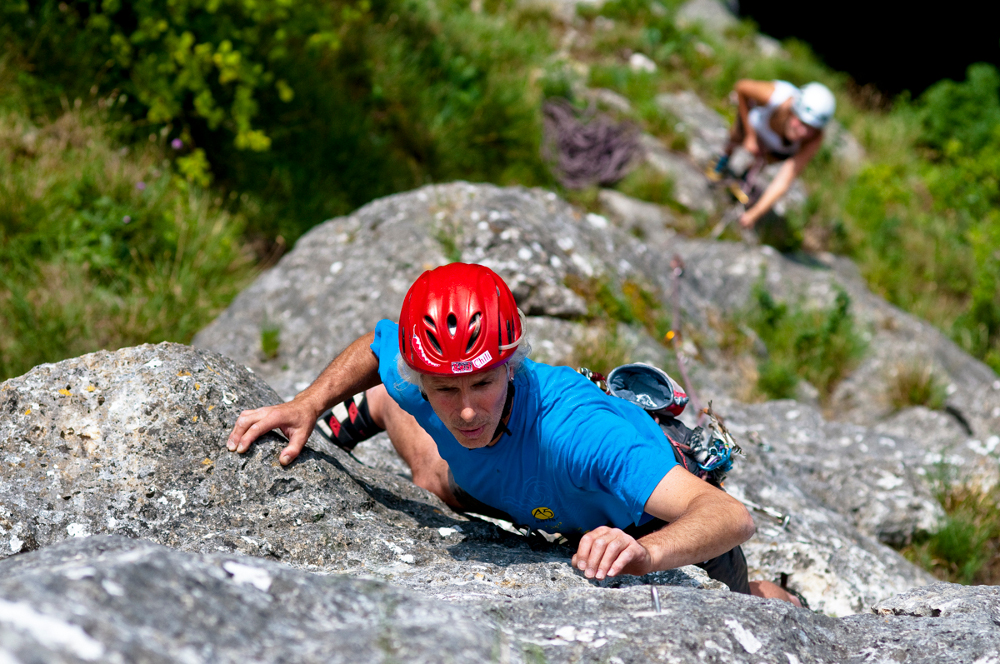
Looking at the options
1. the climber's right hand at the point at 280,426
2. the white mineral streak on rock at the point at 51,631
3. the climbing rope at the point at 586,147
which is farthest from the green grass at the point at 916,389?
the white mineral streak on rock at the point at 51,631

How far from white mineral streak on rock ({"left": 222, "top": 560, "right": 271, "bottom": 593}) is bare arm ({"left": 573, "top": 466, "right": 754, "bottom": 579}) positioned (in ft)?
2.54

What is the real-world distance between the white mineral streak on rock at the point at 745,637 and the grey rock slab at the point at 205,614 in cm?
56

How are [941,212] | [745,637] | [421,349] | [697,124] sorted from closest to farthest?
[745,637]
[421,349]
[697,124]
[941,212]

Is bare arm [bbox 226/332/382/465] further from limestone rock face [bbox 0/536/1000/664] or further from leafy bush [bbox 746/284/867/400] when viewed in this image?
leafy bush [bbox 746/284/867/400]

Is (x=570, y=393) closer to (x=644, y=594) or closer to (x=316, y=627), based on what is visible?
(x=644, y=594)

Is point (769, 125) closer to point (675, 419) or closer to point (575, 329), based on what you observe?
point (575, 329)

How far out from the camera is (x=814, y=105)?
27.0 ft

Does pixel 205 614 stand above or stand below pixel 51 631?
below

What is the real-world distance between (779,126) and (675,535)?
25.0 feet

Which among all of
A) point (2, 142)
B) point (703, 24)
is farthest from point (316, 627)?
point (703, 24)

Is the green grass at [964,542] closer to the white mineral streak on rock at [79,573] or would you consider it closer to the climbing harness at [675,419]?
the climbing harness at [675,419]

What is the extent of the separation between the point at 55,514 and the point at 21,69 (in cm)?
474

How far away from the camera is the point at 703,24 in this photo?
13.0 meters

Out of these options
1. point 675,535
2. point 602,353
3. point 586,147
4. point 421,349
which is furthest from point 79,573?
point 586,147
